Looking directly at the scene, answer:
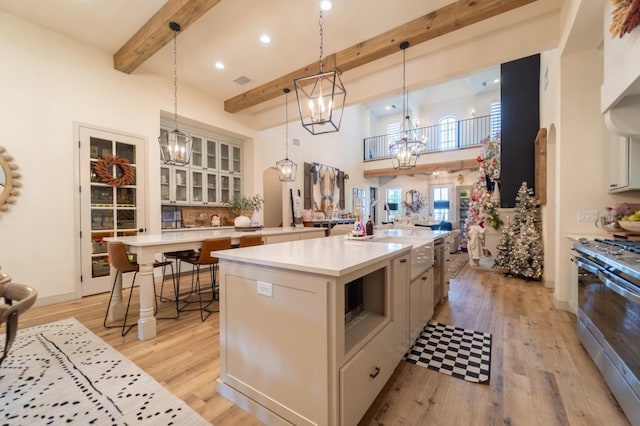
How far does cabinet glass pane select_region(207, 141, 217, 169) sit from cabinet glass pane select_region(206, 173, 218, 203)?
8.8 inches

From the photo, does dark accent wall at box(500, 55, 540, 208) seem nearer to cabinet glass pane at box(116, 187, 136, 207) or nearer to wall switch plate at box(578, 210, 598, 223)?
wall switch plate at box(578, 210, 598, 223)

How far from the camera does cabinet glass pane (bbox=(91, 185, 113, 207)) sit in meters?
4.07

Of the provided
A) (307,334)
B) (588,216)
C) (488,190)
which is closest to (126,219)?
(307,334)

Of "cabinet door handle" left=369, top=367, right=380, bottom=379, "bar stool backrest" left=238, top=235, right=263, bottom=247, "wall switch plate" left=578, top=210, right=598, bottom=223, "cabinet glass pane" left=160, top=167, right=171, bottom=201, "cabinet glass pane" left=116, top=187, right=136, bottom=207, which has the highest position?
"cabinet glass pane" left=160, top=167, right=171, bottom=201

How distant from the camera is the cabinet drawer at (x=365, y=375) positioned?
1.34 m

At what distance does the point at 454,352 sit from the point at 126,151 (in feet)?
17.4

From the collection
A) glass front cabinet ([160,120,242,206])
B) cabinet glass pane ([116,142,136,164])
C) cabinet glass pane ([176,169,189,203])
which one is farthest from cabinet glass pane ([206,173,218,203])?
cabinet glass pane ([116,142,136,164])

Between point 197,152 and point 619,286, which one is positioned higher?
point 197,152

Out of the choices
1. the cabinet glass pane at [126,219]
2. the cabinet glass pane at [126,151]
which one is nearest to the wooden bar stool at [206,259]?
the cabinet glass pane at [126,219]

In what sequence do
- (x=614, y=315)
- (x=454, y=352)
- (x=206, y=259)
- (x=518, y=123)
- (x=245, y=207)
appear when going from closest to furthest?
1. (x=614, y=315)
2. (x=454, y=352)
3. (x=206, y=259)
4. (x=518, y=123)
5. (x=245, y=207)

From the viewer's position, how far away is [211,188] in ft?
19.6

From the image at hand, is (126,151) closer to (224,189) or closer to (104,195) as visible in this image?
(104,195)

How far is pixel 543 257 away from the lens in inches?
178

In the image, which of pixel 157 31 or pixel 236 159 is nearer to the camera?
pixel 157 31
